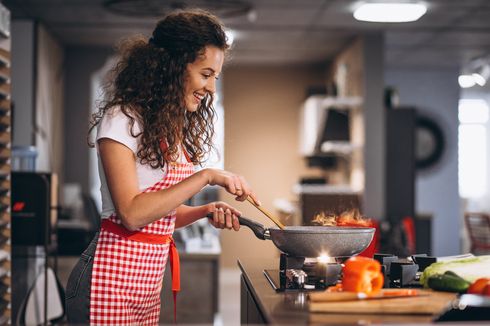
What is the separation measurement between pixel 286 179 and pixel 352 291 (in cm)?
790

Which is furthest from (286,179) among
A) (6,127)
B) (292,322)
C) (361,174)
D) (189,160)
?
(292,322)

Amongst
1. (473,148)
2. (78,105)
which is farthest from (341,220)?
(473,148)

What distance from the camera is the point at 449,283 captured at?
172 centimetres

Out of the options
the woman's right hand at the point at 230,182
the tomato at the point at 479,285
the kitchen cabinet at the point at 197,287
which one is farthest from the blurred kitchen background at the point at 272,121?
the tomato at the point at 479,285

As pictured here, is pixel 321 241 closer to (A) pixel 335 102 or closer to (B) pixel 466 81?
(A) pixel 335 102

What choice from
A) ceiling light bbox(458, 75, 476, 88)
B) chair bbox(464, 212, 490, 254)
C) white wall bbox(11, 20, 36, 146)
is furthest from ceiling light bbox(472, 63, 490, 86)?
white wall bbox(11, 20, 36, 146)

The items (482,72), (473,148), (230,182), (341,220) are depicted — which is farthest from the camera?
(473,148)

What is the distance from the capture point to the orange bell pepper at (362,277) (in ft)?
5.15

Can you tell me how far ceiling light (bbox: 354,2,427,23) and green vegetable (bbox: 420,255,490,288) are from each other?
4.07 m

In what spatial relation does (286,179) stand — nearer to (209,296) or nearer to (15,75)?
(15,75)

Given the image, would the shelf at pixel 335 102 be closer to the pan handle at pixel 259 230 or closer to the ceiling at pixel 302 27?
the ceiling at pixel 302 27

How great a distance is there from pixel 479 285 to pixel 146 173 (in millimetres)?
881

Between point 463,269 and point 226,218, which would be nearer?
point 463,269

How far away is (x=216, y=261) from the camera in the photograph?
16.2 feet
